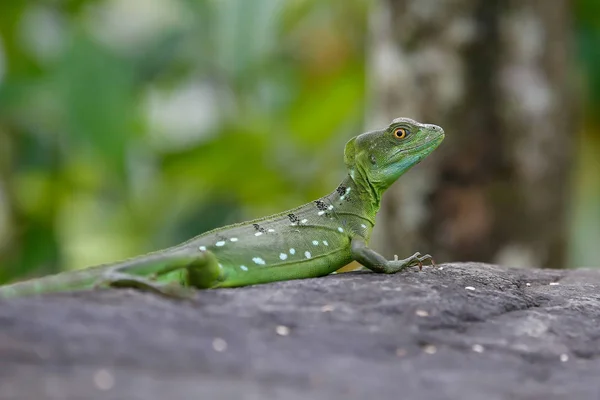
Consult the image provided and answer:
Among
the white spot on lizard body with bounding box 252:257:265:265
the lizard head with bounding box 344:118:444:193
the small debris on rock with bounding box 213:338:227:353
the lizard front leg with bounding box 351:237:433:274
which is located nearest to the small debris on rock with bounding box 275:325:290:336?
the small debris on rock with bounding box 213:338:227:353

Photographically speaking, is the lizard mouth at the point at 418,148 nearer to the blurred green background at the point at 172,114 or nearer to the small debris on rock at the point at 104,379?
the blurred green background at the point at 172,114

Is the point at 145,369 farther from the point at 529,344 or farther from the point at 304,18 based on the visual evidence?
the point at 304,18

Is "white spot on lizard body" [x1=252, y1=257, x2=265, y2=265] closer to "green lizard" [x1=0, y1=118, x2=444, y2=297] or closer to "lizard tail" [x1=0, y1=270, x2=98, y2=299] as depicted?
"green lizard" [x1=0, y1=118, x2=444, y2=297]

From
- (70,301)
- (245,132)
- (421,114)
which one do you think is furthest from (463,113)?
(70,301)

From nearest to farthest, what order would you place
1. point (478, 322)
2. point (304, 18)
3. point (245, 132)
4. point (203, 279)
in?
point (478, 322)
point (203, 279)
point (245, 132)
point (304, 18)

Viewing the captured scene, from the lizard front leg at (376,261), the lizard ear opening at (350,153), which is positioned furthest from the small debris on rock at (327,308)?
the lizard ear opening at (350,153)

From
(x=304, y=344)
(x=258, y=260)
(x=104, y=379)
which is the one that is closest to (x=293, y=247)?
(x=258, y=260)

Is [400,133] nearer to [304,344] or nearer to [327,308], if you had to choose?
[327,308]
